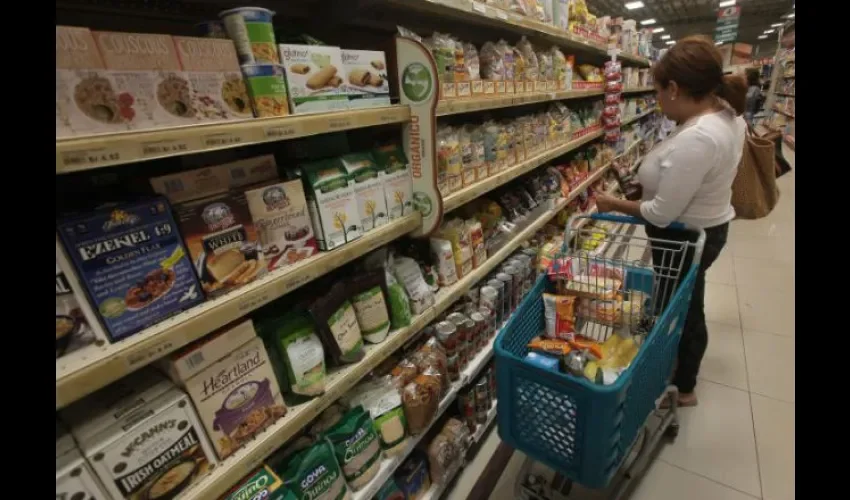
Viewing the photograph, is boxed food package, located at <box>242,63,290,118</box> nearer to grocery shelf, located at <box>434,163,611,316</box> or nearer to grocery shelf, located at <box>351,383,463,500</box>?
grocery shelf, located at <box>434,163,611,316</box>

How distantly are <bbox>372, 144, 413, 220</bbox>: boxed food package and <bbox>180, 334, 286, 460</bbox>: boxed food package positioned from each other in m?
0.60

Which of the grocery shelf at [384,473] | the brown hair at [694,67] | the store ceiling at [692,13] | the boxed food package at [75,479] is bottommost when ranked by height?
the grocery shelf at [384,473]

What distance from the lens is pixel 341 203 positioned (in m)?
1.10

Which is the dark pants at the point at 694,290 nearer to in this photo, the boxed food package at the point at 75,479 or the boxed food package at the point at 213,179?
the boxed food package at the point at 213,179

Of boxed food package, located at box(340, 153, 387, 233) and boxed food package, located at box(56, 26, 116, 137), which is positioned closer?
boxed food package, located at box(56, 26, 116, 137)

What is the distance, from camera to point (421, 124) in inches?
49.3

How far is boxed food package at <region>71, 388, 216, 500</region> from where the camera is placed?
0.70m

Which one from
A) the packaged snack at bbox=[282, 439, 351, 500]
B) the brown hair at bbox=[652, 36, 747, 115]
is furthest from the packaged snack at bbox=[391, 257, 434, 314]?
the brown hair at bbox=[652, 36, 747, 115]

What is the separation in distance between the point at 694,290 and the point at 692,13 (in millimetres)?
19483

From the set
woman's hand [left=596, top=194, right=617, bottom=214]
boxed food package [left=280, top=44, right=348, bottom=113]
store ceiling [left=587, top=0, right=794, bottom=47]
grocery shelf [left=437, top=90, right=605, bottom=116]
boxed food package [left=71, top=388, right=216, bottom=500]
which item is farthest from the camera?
store ceiling [left=587, top=0, right=794, bottom=47]

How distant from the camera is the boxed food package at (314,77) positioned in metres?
0.92

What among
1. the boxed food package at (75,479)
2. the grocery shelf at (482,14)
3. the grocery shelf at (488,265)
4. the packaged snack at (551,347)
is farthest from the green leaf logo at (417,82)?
the boxed food package at (75,479)

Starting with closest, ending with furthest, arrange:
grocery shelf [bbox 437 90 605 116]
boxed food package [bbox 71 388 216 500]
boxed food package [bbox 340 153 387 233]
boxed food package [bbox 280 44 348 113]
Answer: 1. boxed food package [bbox 71 388 216 500]
2. boxed food package [bbox 280 44 348 113]
3. boxed food package [bbox 340 153 387 233]
4. grocery shelf [bbox 437 90 605 116]

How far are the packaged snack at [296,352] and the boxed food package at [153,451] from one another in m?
0.24
